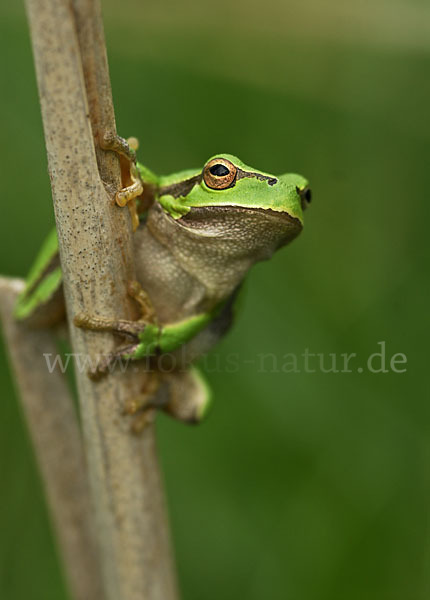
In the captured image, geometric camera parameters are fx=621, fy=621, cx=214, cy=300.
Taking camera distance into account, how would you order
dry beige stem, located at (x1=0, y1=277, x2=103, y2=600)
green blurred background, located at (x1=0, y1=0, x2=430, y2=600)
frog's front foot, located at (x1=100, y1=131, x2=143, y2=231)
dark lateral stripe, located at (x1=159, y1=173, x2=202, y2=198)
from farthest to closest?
green blurred background, located at (x1=0, y1=0, x2=430, y2=600) → dry beige stem, located at (x1=0, y1=277, x2=103, y2=600) → dark lateral stripe, located at (x1=159, y1=173, x2=202, y2=198) → frog's front foot, located at (x1=100, y1=131, x2=143, y2=231)

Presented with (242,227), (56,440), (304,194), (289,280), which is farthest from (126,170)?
(289,280)

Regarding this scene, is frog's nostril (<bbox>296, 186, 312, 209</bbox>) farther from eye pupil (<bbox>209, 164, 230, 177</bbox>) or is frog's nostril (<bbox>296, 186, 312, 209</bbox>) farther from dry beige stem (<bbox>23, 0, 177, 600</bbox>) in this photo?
dry beige stem (<bbox>23, 0, 177, 600</bbox>)

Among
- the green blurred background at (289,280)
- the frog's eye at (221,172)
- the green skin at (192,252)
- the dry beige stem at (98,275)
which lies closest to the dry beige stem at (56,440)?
the green skin at (192,252)

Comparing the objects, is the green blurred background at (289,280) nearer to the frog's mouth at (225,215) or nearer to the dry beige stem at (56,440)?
the dry beige stem at (56,440)

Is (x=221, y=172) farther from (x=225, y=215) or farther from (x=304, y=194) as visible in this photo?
(x=304, y=194)

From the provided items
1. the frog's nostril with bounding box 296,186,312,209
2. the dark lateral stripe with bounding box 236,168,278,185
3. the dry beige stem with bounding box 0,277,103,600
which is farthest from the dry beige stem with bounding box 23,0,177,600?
the frog's nostril with bounding box 296,186,312,209

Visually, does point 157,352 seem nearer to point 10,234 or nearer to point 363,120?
point 10,234

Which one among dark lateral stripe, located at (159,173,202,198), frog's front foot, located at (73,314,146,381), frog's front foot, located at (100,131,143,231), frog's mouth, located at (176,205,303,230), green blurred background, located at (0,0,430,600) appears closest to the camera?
frog's front foot, located at (100,131,143,231)
